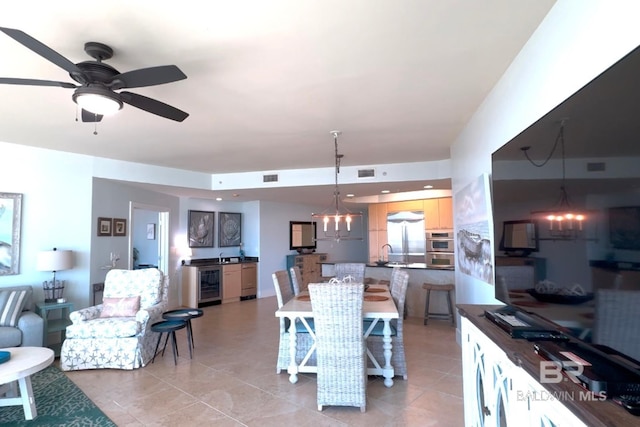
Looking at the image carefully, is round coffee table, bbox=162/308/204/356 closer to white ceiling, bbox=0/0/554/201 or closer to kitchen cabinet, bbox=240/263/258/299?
white ceiling, bbox=0/0/554/201

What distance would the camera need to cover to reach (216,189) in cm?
644

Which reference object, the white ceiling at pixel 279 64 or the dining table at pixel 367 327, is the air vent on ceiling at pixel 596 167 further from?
the dining table at pixel 367 327

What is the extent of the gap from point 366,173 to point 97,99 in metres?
4.27

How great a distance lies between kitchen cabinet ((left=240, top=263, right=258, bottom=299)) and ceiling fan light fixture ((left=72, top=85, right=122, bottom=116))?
616 cm

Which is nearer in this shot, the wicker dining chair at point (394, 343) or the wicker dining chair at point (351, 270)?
the wicker dining chair at point (394, 343)

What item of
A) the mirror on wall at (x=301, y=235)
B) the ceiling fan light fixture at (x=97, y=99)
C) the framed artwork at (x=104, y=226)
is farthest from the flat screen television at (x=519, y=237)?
the mirror on wall at (x=301, y=235)

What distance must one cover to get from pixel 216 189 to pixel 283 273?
9.88 ft

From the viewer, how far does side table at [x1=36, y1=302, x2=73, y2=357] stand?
4.05m

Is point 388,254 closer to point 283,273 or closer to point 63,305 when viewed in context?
point 283,273

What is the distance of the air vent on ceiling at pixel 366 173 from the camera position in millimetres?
5777

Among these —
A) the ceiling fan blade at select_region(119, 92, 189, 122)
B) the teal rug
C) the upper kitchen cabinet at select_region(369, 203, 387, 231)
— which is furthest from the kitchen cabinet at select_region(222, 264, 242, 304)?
the ceiling fan blade at select_region(119, 92, 189, 122)

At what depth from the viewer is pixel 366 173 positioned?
5.79 meters

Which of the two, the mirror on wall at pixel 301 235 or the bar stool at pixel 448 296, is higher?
the mirror on wall at pixel 301 235

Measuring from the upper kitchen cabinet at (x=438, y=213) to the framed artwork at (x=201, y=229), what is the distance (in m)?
5.10
